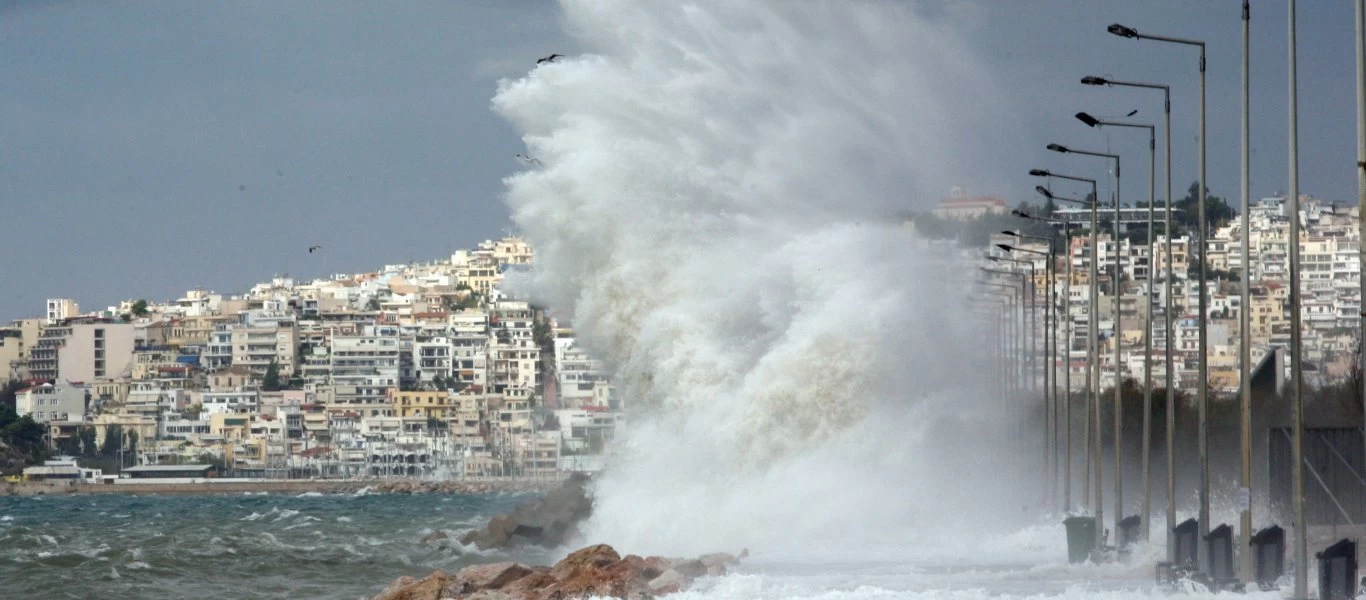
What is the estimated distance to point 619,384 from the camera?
45.2m

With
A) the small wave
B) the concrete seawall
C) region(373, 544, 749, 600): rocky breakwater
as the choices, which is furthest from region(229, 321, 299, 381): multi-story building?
region(373, 544, 749, 600): rocky breakwater

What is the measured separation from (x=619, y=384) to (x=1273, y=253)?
6209 centimetres

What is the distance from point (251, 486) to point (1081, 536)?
123 m

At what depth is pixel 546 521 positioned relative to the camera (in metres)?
50.3

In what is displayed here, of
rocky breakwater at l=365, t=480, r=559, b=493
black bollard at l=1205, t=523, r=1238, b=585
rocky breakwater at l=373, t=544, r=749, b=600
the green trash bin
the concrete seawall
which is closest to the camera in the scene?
black bollard at l=1205, t=523, r=1238, b=585

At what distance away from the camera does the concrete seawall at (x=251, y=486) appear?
141500mm

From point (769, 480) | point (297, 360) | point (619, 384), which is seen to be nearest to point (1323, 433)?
point (769, 480)

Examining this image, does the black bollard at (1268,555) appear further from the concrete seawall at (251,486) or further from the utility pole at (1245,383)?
the concrete seawall at (251,486)

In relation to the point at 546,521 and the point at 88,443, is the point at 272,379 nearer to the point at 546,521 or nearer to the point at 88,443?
the point at 88,443

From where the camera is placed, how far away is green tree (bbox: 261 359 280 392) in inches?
7323

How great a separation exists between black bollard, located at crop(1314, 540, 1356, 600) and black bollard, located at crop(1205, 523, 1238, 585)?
375cm

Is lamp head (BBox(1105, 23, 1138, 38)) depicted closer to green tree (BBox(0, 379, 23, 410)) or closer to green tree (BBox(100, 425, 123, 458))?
green tree (BBox(100, 425, 123, 458))

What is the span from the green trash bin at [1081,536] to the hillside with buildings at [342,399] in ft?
338

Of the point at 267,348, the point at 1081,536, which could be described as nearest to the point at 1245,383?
the point at 1081,536
